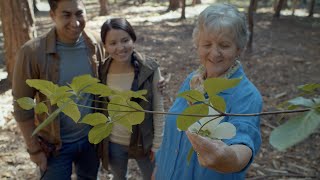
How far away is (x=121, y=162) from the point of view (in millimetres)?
2631

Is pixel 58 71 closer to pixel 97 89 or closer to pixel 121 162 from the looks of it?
pixel 121 162

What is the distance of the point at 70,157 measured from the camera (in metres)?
2.52

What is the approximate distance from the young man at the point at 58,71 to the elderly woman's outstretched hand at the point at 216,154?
139 centimetres

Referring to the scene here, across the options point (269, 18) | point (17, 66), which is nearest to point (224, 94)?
point (17, 66)

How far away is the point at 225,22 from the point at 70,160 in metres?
1.66

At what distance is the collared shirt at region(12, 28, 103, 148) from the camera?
2217 millimetres

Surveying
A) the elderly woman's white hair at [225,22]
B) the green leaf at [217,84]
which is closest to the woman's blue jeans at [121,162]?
the elderly woman's white hair at [225,22]

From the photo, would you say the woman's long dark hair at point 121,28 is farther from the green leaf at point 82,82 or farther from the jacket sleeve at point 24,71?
the green leaf at point 82,82

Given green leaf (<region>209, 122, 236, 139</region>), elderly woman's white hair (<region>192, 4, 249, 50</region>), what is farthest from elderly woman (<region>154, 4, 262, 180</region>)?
green leaf (<region>209, 122, 236, 139</region>)

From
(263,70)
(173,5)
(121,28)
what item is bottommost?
(263,70)

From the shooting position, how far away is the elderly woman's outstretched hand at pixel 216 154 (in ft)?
2.96

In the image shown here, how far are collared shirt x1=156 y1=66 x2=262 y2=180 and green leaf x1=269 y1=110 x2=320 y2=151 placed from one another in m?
0.79

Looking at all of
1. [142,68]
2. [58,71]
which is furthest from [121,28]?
[58,71]

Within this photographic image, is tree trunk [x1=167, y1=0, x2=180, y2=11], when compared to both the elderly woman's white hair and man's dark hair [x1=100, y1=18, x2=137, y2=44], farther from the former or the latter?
the elderly woman's white hair
